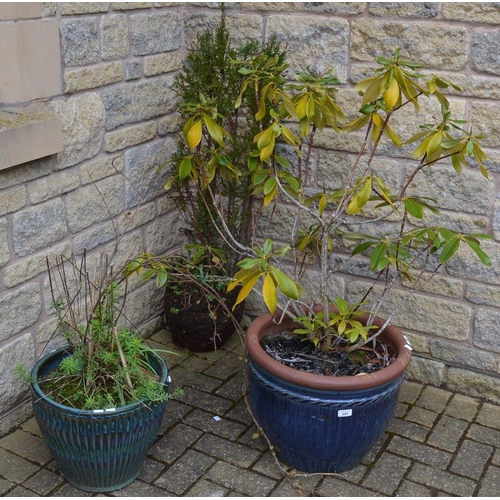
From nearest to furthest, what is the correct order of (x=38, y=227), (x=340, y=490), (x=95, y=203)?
(x=340, y=490), (x=38, y=227), (x=95, y=203)

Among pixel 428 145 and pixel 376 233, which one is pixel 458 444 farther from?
pixel 428 145

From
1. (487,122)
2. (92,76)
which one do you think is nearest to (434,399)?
(487,122)

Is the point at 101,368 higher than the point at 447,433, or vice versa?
the point at 101,368

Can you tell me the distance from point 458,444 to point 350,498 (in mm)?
731

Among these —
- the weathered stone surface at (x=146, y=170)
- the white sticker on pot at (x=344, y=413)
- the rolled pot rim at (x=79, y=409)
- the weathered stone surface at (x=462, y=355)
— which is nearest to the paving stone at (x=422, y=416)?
the weathered stone surface at (x=462, y=355)

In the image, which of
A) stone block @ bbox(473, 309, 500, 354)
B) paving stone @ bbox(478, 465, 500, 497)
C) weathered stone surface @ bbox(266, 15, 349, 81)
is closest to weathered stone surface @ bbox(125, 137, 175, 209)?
weathered stone surface @ bbox(266, 15, 349, 81)

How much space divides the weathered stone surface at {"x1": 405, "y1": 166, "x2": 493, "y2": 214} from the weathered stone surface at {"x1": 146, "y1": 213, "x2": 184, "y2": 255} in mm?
1445

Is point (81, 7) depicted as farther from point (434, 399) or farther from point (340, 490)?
point (434, 399)

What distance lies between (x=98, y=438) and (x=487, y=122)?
7.72 feet

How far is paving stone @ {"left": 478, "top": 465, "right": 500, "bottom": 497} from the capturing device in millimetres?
3418

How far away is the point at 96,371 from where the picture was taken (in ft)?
10.9

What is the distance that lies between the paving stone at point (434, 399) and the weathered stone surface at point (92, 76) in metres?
2.34

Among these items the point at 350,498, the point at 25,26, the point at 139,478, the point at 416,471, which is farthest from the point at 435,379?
the point at 25,26

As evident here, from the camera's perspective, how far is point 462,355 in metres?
4.15
